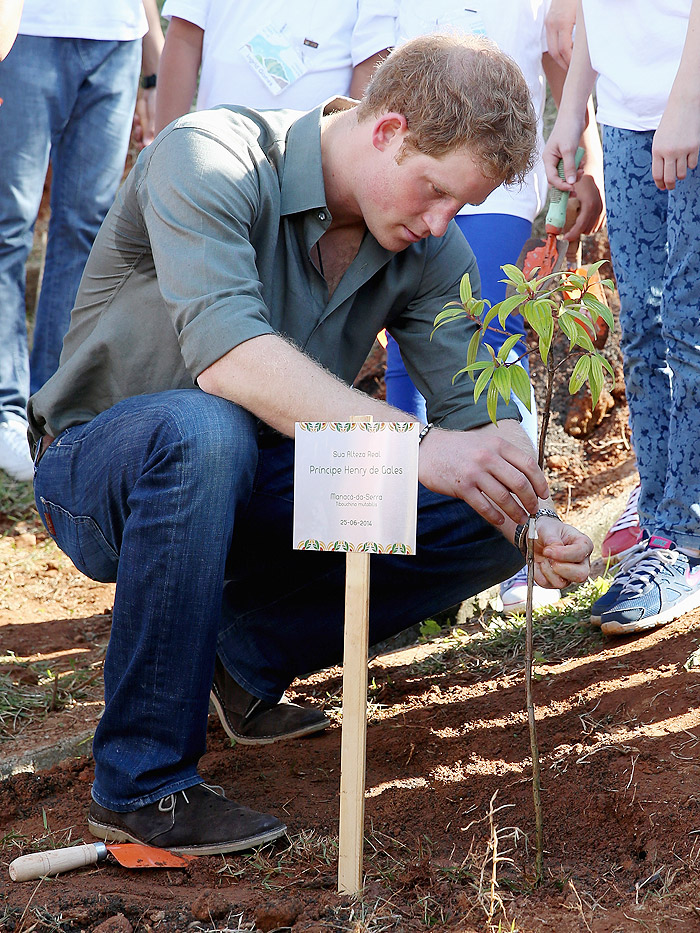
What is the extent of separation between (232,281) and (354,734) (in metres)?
0.79

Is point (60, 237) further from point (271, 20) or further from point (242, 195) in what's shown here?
point (242, 195)

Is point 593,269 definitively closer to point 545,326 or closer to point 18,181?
point 545,326

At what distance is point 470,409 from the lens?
2082 millimetres

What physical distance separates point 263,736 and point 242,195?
1168 millimetres

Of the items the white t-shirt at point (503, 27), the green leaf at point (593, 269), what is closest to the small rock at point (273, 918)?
the green leaf at point (593, 269)

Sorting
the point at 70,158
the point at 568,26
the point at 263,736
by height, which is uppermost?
the point at 568,26

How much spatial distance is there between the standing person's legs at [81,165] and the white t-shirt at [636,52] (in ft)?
5.48

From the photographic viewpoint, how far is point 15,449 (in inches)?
139

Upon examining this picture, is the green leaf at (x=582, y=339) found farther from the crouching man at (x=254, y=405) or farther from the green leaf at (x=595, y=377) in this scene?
the crouching man at (x=254, y=405)

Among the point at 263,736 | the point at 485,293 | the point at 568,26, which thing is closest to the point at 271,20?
the point at 568,26

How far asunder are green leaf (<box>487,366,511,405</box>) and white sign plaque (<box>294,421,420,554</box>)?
0.16 meters

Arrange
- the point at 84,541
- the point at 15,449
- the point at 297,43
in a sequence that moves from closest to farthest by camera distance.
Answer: the point at 84,541 → the point at 297,43 → the point at 15,449

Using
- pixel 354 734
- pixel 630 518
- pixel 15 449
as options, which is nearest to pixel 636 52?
pixel 630 518

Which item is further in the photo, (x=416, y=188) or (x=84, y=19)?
(x=84, y=19)
